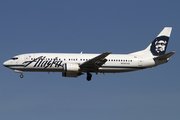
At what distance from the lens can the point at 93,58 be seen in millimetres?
59156

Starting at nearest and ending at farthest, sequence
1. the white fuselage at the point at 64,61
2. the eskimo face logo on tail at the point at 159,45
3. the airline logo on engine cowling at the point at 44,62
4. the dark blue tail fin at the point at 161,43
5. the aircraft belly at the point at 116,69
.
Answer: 1. the airline logo on engine cowling at the point at 44,62
2. the white fuselage at the point at 64,61
3. the aircraft belly at the point at 116,69
4. the eskimo face logo on tail at the point at 159,45
5. the dark blue tail fin at the point at 161,43

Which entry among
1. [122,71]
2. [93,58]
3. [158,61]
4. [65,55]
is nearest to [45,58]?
[65,55]

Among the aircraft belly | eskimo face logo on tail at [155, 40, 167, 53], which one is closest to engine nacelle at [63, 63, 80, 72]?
the aircraft belly

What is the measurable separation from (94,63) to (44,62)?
7.97m

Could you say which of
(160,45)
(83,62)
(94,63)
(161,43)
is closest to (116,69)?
(94,63)

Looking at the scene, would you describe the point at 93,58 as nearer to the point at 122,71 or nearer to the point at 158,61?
the point at 122,71

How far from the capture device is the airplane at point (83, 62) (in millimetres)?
60656

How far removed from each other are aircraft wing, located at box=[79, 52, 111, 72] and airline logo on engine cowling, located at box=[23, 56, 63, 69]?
3.78 metres

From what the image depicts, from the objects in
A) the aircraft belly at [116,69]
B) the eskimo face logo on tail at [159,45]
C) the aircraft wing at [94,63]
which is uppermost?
the eskimo face logo on tail at [159,45]

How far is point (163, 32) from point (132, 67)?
968 cm

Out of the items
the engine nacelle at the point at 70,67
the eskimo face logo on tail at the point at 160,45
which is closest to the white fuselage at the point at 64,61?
the engine nacelle at the point at 70,67

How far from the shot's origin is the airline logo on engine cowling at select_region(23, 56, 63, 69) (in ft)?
199

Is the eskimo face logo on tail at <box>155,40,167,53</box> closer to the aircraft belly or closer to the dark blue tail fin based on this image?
the dark blue tail fin

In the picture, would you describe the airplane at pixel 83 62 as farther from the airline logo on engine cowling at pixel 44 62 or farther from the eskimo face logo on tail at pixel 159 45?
the eskimo face logo on tail at pixel 159 45
